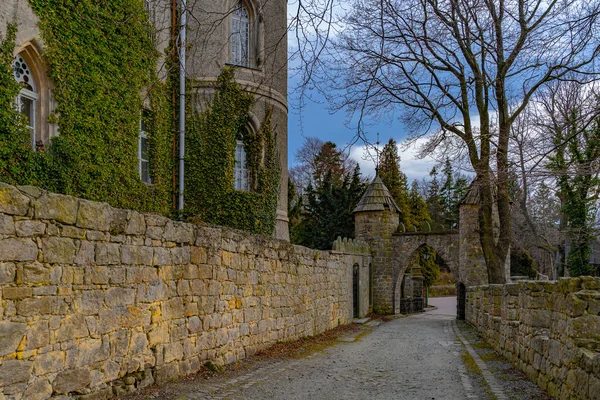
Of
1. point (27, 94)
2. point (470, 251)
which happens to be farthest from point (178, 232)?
point (470, 251)

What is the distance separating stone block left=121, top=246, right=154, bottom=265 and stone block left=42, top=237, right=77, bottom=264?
906 millimetres

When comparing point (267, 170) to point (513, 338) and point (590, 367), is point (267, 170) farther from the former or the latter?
point (590, 367)

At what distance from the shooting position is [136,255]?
673cm

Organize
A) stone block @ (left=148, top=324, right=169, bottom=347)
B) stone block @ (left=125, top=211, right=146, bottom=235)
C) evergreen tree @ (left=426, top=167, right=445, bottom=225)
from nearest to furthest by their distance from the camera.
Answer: stone block @ (left=125, top=211, right=146, bottom=235) < stone block @ (left=148, top=324, right=169, bottom=347) < evergreen tree @ (left=426, top=167, right=445, bottom=225)

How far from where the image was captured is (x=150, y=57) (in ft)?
46.7

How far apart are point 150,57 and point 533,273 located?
39.8 metres

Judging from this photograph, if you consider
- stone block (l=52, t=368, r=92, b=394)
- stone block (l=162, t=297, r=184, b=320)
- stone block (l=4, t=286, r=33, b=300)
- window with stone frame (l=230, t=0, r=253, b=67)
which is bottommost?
stone block (l=52, t=368, r=92, b=394)

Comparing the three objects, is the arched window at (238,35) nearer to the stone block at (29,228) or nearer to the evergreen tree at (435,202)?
the stone block at (29,228)

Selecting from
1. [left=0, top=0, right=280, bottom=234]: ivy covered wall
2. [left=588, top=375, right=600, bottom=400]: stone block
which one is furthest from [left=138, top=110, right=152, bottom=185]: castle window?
[left=588, top=375, right=600, bottom=400]: stone block

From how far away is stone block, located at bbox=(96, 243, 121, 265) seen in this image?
6.02 meters

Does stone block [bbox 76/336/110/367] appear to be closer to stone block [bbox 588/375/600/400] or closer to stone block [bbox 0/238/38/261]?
stone block [bbox 0/238/38/261]

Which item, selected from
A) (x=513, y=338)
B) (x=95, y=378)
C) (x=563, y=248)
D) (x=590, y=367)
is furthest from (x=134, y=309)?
(x=563, y=248)

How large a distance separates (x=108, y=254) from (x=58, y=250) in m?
0.83

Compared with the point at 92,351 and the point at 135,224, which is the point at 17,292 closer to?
the point at 92,351
